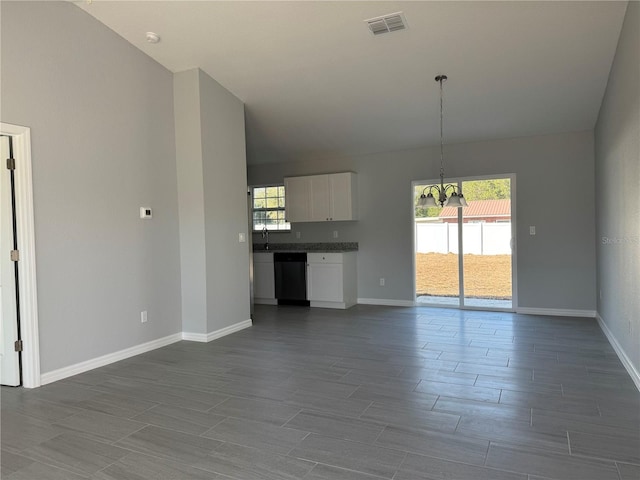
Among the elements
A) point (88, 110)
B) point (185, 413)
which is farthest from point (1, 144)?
point (185, 413)

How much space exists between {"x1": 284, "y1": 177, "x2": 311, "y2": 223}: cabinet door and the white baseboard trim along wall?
2282 millimetres

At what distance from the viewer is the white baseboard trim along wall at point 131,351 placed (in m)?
3.59

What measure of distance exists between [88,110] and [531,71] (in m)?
4.27

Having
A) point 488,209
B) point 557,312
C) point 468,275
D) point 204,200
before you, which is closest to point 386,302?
point 468,275

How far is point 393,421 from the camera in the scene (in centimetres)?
267

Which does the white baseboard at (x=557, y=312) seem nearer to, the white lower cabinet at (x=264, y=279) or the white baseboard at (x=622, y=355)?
the white baseboard at (x=622, y=355)

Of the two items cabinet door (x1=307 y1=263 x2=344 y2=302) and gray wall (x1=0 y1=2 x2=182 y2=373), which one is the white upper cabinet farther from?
gray wall (x1=0 y1=2 x2=182 y2=373)

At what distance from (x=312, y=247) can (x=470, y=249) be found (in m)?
2.52

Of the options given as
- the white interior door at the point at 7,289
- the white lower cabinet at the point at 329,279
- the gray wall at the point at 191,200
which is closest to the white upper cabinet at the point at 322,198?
the white lower cabinet at the point at 329,279

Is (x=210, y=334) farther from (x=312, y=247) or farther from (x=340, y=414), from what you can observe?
(x=312, y=247)

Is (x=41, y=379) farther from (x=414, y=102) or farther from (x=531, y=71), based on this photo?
(x=531, y=71)

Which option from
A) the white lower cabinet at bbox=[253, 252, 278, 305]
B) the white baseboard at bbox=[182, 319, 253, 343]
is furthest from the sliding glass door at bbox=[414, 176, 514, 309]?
the white baseboard at bbox=[182, 319, 253, 343]

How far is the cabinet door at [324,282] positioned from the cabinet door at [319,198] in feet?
2.69

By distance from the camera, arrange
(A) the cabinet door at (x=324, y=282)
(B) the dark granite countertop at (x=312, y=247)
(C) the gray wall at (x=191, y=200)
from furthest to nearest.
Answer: (B) the dark granite countertop at (x=312, y=247), (A) the cabinet door at (x=324, y=282), (C) the gray wall at (x=191, y=200)
